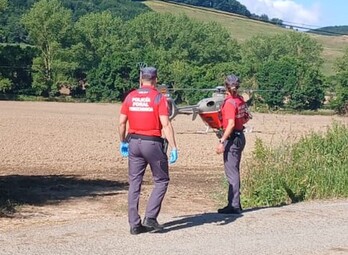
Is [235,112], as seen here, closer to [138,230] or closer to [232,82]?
[232,82]

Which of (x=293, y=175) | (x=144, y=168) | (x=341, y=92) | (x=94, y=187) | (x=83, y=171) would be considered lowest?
(x=341, y=92)

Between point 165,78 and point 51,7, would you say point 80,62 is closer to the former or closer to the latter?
point 51,7

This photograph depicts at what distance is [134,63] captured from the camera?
9575cm

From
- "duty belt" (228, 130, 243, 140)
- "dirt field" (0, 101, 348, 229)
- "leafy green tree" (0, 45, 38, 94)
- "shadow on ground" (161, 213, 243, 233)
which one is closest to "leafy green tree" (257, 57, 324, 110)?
"leafy green tree" (0, 45, 38, 94)

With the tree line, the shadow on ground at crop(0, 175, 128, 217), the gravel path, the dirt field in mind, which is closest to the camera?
the gravel path

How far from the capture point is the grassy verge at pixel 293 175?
587 inches

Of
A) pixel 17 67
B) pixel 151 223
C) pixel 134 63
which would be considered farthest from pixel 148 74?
pixel 134 63

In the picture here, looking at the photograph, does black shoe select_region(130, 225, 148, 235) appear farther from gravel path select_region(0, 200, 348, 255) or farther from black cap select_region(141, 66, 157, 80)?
black cap select_region(141, 66, 157, 80)

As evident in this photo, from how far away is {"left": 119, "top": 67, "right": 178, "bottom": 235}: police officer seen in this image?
10.5m

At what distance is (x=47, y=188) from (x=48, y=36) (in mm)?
84970

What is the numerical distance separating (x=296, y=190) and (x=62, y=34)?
3623 inches

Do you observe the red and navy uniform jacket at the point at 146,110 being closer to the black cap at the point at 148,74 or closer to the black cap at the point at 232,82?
the black cap at the point at 148,74

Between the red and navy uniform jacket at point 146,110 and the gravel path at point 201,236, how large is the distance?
128cm

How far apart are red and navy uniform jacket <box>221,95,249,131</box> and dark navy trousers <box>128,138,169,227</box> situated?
202 centimetres
